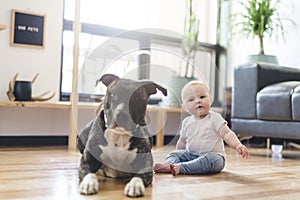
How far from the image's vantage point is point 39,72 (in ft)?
8.79

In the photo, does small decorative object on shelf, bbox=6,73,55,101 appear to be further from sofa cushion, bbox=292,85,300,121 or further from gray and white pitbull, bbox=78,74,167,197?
sofa cushion, bbox=292,85,300,121

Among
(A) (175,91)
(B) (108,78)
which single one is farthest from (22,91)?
(B) (108,78)

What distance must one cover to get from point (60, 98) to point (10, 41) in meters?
0.53

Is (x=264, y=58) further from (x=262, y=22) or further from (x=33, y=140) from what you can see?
(x=33, y=140)

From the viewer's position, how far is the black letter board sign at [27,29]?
258 cm

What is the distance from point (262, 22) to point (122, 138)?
2.41 metres

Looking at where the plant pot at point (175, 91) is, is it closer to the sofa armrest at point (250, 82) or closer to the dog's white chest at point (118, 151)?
the dog's white chest at point (118, 151)

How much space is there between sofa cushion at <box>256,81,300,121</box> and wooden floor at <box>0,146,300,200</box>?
0.48 meters

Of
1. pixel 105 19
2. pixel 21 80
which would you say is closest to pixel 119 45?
pixel 21 80

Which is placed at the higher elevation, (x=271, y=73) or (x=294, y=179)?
(x=271, y=73)

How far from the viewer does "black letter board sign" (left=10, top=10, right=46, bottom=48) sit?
2.58 meters

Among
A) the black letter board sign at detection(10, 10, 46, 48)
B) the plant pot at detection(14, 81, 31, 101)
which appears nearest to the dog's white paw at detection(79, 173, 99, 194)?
the plant pot at detection(14, 81, 31, 101)

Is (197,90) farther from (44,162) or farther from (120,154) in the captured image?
(44,162)

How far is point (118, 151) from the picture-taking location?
1168 millimetres
